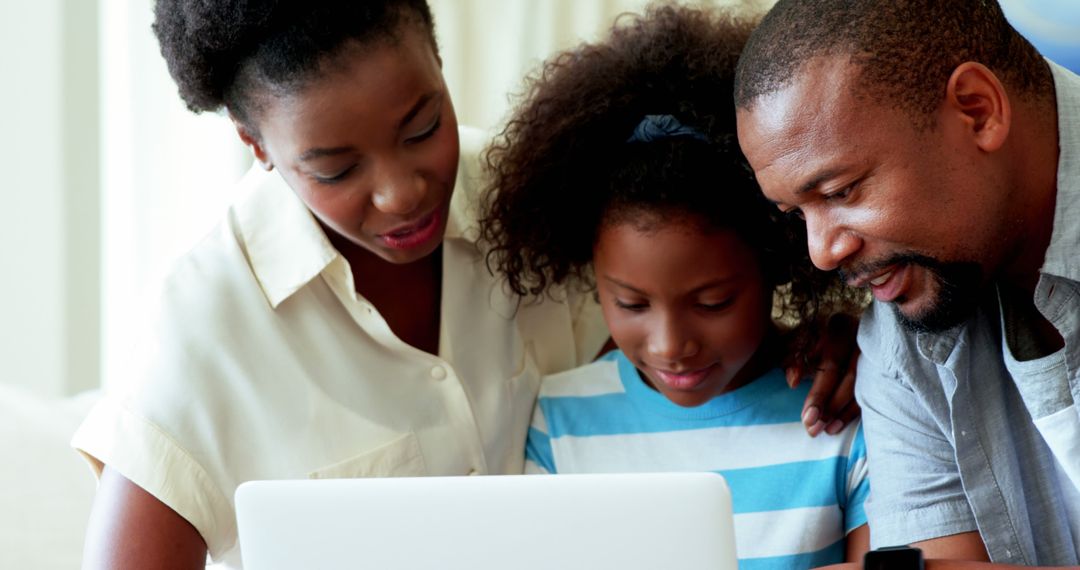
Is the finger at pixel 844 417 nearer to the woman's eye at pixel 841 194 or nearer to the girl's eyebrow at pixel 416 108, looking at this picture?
the woman's eye at pixel 841 194

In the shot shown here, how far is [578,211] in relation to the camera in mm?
1617

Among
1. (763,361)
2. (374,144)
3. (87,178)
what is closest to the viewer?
(374,144)

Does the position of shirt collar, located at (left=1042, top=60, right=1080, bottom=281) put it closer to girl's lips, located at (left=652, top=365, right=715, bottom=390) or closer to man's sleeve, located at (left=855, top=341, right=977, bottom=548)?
man's sleeve, located at (left=855, top=341, right=977, bottom=548)

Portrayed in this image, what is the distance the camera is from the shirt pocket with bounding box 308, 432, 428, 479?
150cm

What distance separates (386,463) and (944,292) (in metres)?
0.69

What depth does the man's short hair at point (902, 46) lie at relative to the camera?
44.6 inches

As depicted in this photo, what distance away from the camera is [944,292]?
3.90 ft

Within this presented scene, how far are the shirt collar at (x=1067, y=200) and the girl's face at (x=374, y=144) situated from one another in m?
0.66

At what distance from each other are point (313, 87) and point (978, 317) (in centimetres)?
73

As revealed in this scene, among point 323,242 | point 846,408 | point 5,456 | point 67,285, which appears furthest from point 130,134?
point 846,408

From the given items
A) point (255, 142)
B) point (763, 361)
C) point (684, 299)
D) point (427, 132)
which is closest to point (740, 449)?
point (763, 361)

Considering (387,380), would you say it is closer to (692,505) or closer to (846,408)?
(846,408)

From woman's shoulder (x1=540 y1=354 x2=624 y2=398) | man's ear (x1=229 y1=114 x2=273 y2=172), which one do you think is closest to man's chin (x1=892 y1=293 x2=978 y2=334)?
woman's shoulder (x1=540 y1=354 x2=624 y2=398)

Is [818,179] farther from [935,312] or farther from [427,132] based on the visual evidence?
[427,132]
